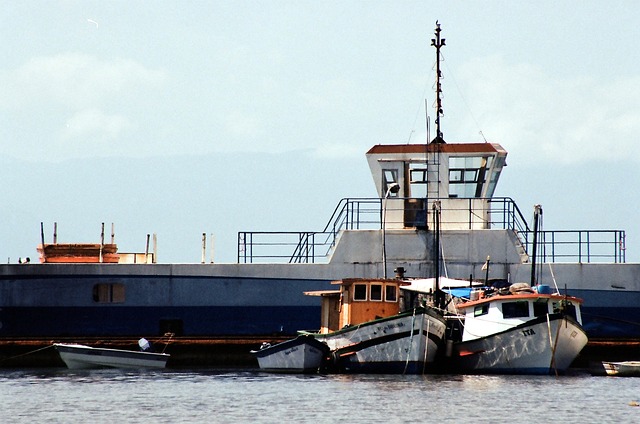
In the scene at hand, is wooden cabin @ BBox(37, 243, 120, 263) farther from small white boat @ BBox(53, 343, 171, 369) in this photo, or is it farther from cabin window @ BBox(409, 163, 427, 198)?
cabin window @ BBox(409, 163, 427, 198)

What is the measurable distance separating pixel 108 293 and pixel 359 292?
352 inches

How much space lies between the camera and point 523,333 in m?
41.9

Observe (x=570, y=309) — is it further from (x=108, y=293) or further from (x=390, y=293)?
(x=108, y=293)

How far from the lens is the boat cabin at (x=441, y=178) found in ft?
159

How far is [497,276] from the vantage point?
Answer: 153 ft

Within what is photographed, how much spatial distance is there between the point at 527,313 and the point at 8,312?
17350 millimetres

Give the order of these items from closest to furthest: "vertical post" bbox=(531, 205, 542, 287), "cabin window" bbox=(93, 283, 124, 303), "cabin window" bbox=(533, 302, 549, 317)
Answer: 1. "cabin window" bbox=(533, 302, 549, 317)
2. "vertical post" bbox=(531, 205, 542, 287)
3. "cabin window" bbox=(93, 283, 124, 303)

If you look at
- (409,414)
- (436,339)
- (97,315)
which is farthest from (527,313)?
(97,315)

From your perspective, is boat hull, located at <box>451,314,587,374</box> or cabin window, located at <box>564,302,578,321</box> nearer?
boat hull, located at <box>451,314,587,374</box>

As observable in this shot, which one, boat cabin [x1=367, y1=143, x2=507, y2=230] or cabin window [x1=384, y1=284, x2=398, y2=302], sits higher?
boat cabin [x1=367, y1=143, x2=507, y2=230]

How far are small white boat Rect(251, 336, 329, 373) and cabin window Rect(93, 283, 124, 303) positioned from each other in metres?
5.63

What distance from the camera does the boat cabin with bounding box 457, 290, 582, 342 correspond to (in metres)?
42.1

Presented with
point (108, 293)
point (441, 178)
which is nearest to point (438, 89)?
point (441, 178)

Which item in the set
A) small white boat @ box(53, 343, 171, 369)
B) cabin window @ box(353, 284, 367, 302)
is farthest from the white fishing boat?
small white boat @ box(53, 343, 171, 369)
